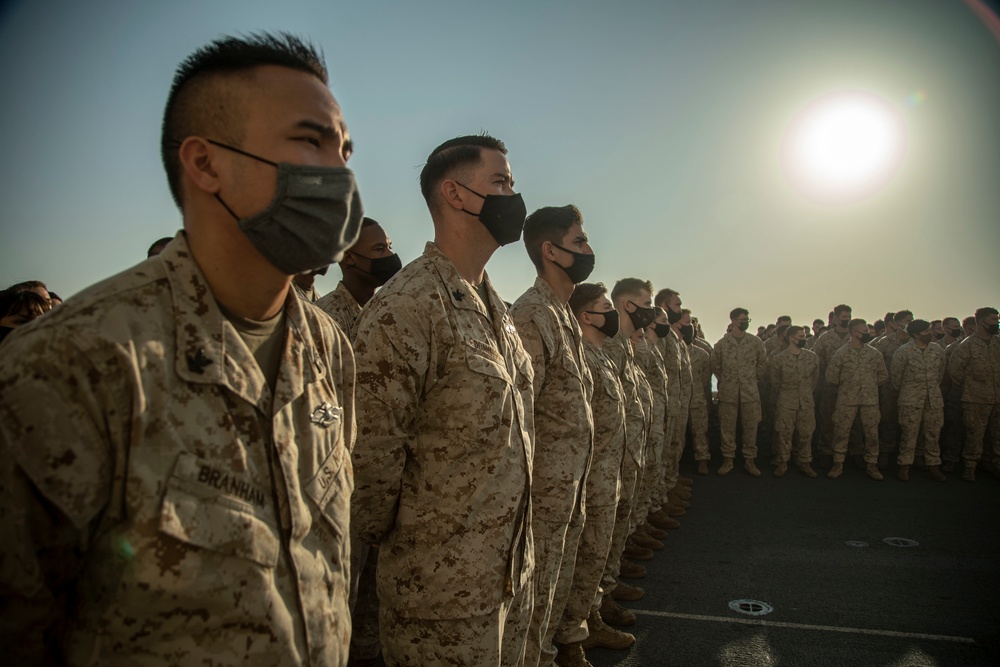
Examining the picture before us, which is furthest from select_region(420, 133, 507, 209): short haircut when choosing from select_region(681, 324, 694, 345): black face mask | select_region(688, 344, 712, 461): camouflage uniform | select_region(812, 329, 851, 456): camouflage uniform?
select_region(812, 329, 851, 456): camouflage uniform

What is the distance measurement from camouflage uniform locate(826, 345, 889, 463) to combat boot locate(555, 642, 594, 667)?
8323 mm

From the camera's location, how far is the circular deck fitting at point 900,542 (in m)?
6.52

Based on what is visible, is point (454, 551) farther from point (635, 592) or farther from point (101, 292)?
point (635, 592)

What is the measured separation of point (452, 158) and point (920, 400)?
36.1ft

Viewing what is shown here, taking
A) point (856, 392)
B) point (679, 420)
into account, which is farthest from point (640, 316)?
point (856, 392)

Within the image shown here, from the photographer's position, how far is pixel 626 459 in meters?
4.76

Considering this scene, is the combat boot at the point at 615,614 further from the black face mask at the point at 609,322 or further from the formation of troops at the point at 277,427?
the black face mask at the point at 609,322

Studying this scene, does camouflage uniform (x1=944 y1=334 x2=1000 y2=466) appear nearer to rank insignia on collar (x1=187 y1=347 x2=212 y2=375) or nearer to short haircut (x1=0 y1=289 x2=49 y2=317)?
rank insignia on collar (x1=187 y1=347 x2=212 y2=375)

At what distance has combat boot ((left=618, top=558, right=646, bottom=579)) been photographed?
5.62m

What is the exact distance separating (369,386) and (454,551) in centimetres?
63

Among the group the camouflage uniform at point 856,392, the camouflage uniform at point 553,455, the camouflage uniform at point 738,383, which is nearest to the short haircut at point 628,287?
the camouflage uniform at point 553,455

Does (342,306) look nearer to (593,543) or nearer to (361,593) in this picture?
(361,593)

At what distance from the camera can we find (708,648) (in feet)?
13.6

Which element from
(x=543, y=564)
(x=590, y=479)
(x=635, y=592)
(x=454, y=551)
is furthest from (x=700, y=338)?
(x=454, y=551)
